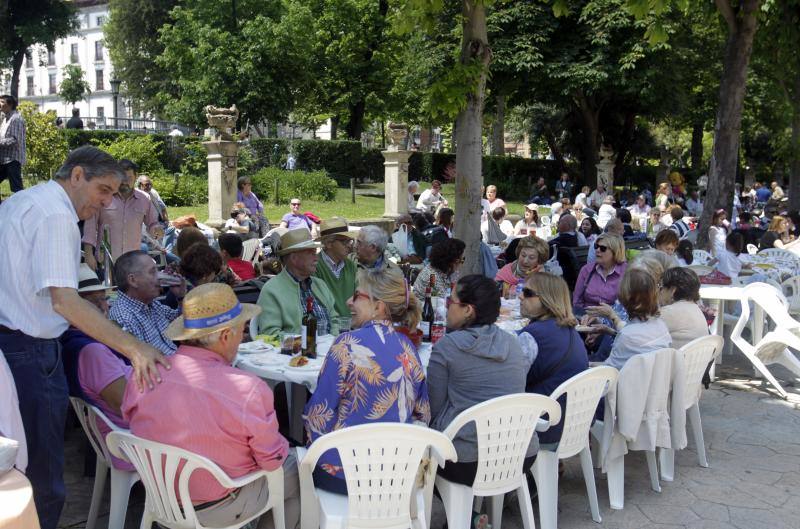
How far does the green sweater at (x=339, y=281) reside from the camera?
5.77m

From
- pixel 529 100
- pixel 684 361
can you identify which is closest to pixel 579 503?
pixel 684 361

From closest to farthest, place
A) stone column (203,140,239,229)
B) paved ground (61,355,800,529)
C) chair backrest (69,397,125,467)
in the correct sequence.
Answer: chair backrest (69,397,125,467) → paved ground (61,355,800,529) → stone column (203,140,239,229)

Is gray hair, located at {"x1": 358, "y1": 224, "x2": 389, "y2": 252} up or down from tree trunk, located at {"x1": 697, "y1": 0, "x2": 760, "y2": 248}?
down

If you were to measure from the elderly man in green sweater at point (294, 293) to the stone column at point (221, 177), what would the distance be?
416 inches

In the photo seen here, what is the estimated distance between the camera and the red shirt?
6605 millimetres

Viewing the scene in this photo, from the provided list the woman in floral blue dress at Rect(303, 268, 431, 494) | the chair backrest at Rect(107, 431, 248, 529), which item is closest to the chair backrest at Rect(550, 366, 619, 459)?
the woman in floral blue dress at Rect(303, 268, 431, 494)

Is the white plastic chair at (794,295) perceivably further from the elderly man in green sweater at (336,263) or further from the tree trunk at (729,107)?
the elderly man in green sweater at (336,263)

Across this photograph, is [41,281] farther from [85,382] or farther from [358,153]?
[358,153]

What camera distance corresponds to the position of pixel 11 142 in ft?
26.1

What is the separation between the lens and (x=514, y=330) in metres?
5.07

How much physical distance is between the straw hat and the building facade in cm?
7428

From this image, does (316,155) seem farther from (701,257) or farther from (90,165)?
(90,165)

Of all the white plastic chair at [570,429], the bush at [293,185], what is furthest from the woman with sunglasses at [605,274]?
the bush at [293,185]

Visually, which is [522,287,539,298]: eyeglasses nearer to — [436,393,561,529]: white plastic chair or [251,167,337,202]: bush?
[436,393,561,529]: white plastic chair
